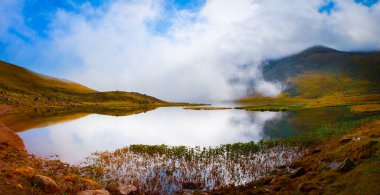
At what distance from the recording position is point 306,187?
2094cm

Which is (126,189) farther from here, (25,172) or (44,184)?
(25,172)

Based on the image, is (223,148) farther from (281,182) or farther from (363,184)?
(363,184)

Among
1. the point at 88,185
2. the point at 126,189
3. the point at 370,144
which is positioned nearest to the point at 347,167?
the point at 370,144

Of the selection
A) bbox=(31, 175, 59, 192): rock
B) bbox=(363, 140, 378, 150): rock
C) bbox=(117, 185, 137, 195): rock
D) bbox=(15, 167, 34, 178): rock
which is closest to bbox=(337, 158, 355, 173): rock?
bbox=(363, 140, 378, 150): rock

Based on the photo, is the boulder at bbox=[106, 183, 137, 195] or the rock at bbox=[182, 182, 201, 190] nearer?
the boulder at bbox=[106, 183, 137, 195]

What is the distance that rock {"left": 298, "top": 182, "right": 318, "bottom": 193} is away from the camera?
811 inches

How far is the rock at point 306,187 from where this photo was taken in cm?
2059

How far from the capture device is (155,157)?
3981 centimetres

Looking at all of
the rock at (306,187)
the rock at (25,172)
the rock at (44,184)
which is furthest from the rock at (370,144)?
the rock at (25,172)

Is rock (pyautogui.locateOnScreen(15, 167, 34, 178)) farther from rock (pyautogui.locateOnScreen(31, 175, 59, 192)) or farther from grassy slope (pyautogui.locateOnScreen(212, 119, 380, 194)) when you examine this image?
grassy slope (pyautogui.locateOnScreen(212, 119, 380, 194))

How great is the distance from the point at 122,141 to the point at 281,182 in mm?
39004

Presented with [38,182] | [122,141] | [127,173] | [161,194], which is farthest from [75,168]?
[122,141]

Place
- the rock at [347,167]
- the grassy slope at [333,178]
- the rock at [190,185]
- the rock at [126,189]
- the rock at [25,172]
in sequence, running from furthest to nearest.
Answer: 1. the rock at [190,185]
2. the rock at [25,172]
3. the rock at [126,189]
4. the rock at [347,167]
5. the grassy slope at [333,178]

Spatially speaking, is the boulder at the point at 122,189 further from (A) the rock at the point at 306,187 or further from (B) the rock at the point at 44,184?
(A) the rock at the point at 306,187
